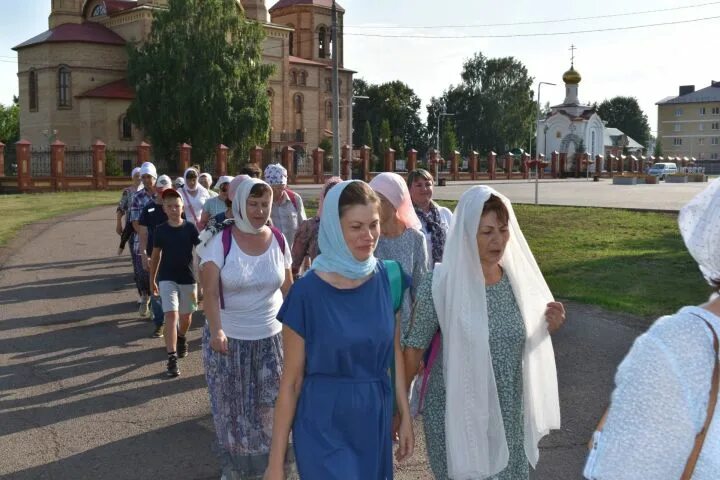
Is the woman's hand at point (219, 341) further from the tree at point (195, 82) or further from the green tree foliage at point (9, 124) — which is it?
the green tree foliage at point (9, 124)

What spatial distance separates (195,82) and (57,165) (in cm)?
1041

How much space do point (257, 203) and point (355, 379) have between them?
2052 millimetres

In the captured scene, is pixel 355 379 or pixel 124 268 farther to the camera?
pixel 124 268

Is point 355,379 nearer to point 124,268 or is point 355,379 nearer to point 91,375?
point 91,375

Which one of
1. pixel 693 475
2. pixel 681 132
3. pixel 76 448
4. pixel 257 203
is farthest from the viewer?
pixel 681 132

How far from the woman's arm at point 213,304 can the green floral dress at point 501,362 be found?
5.40 ft

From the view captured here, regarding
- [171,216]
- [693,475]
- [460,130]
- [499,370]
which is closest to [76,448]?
[171,216]

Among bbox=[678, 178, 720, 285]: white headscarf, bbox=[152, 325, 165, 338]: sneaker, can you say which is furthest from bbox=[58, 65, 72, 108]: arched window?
bbox=[678, 178, 720, 285]: white headscarf

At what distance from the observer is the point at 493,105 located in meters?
94.8

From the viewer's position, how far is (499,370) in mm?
3473

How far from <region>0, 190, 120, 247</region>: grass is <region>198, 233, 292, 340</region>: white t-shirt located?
50.0 ft

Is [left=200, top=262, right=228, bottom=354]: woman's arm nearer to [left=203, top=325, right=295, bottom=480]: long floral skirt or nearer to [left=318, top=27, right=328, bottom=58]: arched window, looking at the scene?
[left=203, top=325, right=295, bottom=480]: long floral skirt

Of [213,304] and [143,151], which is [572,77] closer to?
[143,151]

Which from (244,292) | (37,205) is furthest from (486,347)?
(37,205)
